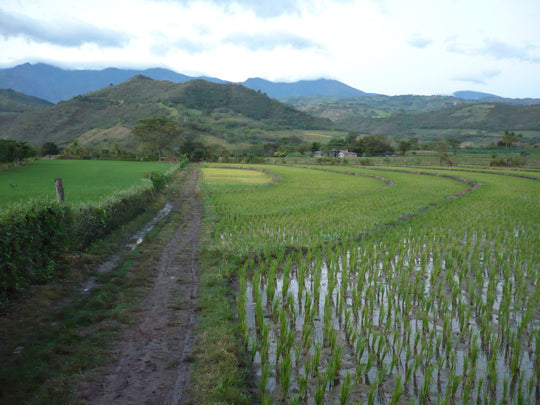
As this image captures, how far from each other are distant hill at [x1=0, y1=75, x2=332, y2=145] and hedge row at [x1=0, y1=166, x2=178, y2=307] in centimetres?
8388

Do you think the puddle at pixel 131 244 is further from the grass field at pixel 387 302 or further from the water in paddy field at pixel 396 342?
the water in paddy field at pixel 396 342

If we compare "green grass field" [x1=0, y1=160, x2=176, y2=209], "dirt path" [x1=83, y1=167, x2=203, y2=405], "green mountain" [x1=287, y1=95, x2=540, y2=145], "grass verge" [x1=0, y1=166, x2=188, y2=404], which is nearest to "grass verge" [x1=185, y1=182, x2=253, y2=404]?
"dirt path" [x1=83, y1=167, x2=203, y2=405]

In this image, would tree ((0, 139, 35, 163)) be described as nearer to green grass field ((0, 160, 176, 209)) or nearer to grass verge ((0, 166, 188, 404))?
green grass field ((0, 160, 176, 209))

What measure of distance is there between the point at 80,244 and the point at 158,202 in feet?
29.5

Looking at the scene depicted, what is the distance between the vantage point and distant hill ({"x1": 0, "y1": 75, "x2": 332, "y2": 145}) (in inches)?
3511

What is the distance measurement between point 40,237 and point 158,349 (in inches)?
135

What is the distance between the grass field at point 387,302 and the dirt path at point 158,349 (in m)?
0.82

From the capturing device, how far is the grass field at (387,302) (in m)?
3.90

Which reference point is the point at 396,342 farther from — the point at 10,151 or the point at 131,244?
the point at 10,151

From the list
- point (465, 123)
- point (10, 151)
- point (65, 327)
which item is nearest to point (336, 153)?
point (10, 151)

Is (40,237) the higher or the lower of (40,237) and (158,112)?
the lower

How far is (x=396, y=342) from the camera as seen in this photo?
193 inches

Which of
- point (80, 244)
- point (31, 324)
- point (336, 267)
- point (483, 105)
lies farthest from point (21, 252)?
point (483, 105)

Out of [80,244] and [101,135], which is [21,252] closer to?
[80,244]
